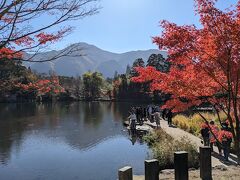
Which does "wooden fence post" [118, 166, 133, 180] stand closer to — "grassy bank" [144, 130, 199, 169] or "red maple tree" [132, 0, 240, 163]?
"red maple tree" [132, 0, 240, 163]

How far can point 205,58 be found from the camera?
778cm

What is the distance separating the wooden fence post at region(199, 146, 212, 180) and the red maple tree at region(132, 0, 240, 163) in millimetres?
664

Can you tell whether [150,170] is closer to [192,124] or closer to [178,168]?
[178,168]

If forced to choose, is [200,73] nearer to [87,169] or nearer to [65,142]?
[87,169]

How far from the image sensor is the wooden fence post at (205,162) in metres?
8.07

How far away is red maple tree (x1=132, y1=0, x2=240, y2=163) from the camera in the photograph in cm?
729

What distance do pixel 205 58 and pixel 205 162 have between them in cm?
242

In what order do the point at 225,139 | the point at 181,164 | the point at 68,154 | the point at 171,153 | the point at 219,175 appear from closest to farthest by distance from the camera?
the point at 181,164, the point at 219,175, the point at 225,139, the point at 171,153, the point at 68,154

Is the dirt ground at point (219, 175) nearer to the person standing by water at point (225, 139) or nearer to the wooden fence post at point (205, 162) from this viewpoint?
the wooden fence post at point (205, 162)

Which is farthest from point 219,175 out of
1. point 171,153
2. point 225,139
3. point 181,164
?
point 171,153

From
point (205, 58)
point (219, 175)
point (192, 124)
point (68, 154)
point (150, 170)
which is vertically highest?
point (205, 58)

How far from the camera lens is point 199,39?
7828mm

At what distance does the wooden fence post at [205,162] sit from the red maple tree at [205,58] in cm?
66

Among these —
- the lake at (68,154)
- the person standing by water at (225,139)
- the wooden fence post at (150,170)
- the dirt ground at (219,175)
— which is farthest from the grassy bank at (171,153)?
the wooden fence post at (150,170)
